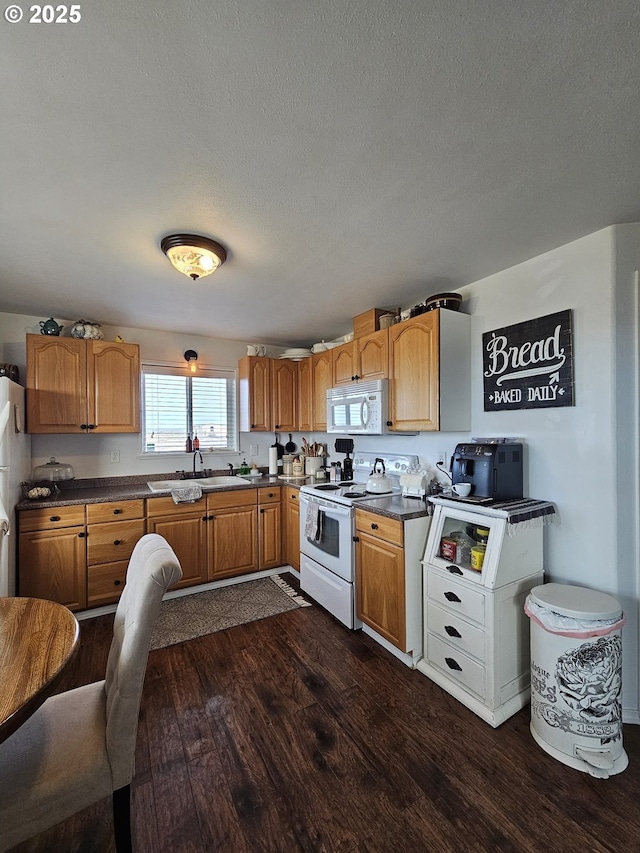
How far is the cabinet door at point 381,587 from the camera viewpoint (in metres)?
2.23

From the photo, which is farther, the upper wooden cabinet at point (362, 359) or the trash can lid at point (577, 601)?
the upper wooden cabinet at point (362, 359)

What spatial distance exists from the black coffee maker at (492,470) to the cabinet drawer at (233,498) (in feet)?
6.44

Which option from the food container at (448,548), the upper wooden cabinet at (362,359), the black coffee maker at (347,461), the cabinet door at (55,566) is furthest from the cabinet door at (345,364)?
the cabinet door at (55,566)

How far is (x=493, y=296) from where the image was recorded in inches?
95.4

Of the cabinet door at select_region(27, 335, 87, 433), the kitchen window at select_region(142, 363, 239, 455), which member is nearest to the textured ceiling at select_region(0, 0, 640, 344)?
the cabinet door at select_region(27, 335, 87, 433)

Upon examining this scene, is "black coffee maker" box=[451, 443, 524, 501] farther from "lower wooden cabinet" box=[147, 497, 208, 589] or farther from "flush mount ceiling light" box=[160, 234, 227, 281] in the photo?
"lower wooden cabinet" box=[147, 497, 208, 589]

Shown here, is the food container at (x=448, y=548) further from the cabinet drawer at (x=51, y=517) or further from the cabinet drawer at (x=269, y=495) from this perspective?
the cabinet drawer at (x=51, y=517)

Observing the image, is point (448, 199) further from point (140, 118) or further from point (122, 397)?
point (122, 397)

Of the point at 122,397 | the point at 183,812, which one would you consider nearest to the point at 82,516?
the point at 122,397

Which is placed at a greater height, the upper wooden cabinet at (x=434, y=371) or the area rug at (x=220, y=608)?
the upper wooden cabinet at (x=434, y=371)

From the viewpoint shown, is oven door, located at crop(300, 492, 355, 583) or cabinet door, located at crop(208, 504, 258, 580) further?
cabinet door, located at crop(208, 504, 258, 580)

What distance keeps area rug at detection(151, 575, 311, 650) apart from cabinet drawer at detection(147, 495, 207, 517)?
75 cm

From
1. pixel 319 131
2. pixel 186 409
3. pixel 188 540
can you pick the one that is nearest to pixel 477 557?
pixel 319 131

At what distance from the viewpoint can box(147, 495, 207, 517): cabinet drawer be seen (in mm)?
3049
